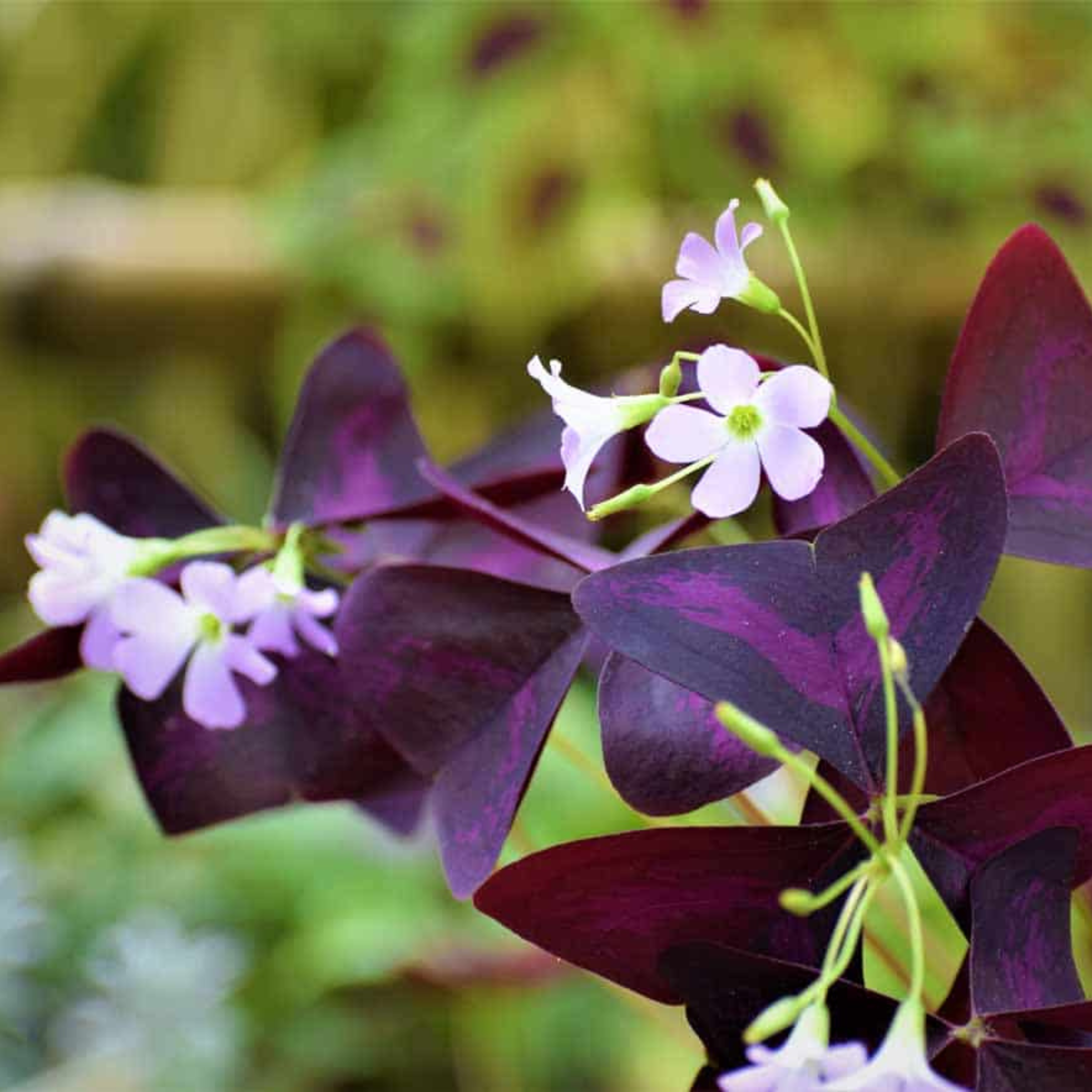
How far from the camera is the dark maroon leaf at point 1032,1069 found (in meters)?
0.17

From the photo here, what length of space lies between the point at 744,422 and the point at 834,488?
4 cm

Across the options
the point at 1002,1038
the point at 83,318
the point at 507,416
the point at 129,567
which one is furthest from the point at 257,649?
the point at 83,318

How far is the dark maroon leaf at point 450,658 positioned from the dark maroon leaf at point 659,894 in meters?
0.04

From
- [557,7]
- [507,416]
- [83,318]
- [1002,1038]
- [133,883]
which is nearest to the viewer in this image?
[1002,1038]

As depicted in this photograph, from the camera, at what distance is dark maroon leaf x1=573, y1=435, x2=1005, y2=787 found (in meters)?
0.18

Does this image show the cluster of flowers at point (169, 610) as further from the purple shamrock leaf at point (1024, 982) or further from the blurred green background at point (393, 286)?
the blurred green background at point (393, 286)

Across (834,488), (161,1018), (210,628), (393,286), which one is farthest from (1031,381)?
(393,286)

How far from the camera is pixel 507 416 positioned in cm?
133

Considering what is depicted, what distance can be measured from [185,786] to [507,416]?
1.07m

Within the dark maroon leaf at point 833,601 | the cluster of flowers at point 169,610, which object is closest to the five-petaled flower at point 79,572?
the cluster of flowers at point 169,610

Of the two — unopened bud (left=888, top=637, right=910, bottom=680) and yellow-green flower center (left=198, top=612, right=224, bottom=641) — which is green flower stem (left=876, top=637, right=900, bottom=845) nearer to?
unopened bud (left=888, top=637, right=910, bottom=680)

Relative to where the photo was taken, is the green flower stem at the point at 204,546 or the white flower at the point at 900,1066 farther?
the green flower stem at the point at 204,546

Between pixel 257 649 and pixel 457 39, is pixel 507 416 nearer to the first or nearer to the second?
pixel 457 39

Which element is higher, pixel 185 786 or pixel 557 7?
pixel 557 7
